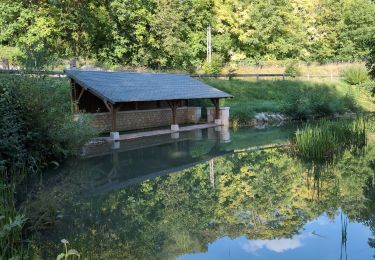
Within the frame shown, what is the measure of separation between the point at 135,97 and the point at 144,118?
389cm

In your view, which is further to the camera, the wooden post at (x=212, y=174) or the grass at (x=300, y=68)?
the grass at (x=300, y=68)

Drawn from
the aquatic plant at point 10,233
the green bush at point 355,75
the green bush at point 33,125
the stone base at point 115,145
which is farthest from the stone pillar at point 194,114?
the aquatic plant at point 10,233

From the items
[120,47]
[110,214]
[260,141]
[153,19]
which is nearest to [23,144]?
[110,214]

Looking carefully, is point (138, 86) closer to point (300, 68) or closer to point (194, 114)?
A: point (194, 114)

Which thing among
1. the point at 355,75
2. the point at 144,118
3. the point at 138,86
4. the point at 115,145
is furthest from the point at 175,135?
the point at 355,75

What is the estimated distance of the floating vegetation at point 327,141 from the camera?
12109 mm

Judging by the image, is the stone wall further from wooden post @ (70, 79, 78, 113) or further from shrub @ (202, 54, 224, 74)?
shrub @ (202, 54, 224, 74)

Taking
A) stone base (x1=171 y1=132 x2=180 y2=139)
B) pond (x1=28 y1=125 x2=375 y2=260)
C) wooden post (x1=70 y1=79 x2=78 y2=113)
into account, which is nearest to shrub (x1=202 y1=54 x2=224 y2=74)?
stone base (x1=171 y1=132 x2=180 y2=139)

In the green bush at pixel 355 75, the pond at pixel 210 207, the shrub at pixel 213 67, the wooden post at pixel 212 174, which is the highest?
the shrub at pixel 213 67

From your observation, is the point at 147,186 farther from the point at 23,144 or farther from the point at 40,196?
the point at 23,144

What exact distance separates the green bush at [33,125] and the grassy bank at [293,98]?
13619mm

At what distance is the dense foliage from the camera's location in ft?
91.2

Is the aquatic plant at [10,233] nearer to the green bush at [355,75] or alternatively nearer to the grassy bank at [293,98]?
the grassy bank at [293,98]

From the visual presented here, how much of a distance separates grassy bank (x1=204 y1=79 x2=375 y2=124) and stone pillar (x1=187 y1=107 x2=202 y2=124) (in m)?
1.92
